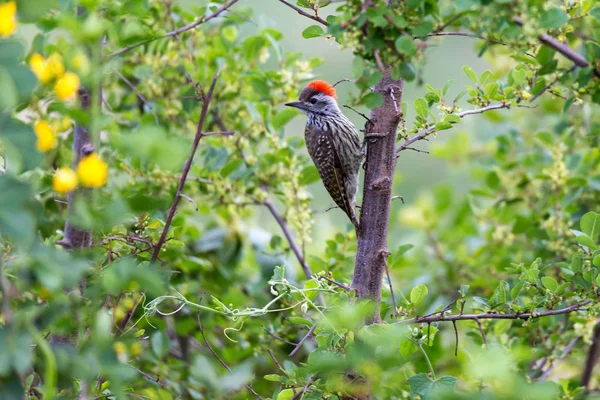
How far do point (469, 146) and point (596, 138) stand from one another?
63.9 inches

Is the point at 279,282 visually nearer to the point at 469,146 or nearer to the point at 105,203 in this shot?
the point at 105,203

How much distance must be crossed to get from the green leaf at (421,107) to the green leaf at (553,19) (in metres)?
A: 0.63

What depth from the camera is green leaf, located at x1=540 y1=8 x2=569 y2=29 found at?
1672 millimetres

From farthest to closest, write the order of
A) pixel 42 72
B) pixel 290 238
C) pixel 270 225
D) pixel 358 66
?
pixel 270 225 < pixel 290 238 < pixel 358 66 < pixel 42 72

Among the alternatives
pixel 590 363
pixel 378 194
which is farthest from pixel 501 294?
pixel 590 363

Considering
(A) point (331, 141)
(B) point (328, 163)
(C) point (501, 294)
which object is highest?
(A) point (331, 141)

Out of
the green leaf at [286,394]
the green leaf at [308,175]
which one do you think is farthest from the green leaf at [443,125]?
the green leaf at [308,175]

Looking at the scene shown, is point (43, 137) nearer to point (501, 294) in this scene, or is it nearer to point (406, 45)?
point (406, 45)

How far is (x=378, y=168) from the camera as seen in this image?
2.25 m

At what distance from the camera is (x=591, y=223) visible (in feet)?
7.23

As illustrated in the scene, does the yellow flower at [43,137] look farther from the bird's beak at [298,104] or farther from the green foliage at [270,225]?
the bird's beak at [298,104]

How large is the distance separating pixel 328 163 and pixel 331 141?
0.62ft

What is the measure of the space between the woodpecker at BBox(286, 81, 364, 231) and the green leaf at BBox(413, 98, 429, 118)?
159 centimetres

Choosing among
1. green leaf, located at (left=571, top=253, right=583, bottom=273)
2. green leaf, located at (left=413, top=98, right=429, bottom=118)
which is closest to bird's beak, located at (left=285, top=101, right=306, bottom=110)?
green leaf, located at (left=413, top=98, right=429, bottom=118)
